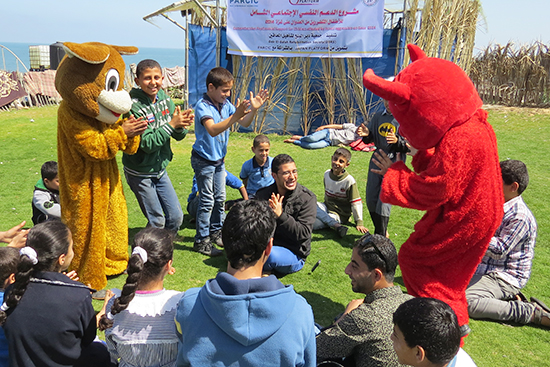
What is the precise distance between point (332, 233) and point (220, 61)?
7.39 m

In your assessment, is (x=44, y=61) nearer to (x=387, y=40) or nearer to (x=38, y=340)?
(x=387, y=40)

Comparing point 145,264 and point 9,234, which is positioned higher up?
point 145,264

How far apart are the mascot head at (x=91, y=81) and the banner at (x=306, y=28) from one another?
747 cm

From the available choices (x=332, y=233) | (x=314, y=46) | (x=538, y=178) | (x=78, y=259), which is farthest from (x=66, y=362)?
(x=314, y=46)

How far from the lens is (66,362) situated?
2436 millimetres

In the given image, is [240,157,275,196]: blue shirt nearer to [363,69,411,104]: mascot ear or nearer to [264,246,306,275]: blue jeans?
[264,246,306,275]: blue jeans

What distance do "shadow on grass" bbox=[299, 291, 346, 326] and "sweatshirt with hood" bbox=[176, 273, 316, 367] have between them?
1.86 metres

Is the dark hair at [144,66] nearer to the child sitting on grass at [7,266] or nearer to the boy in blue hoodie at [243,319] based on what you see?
the child sitting on grass at [7,266]

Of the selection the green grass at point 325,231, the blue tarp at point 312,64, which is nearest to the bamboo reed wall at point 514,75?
the green grass at point 325,231

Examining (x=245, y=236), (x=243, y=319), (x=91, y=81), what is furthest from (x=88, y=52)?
(x=243, y=319)

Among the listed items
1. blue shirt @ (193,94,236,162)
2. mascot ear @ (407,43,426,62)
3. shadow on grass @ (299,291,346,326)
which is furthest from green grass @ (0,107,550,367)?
mascot ear @ (407,43,426,62)

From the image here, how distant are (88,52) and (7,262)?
165 cm

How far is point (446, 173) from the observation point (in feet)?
9.30

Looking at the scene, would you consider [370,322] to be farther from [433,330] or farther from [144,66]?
[144,66]
